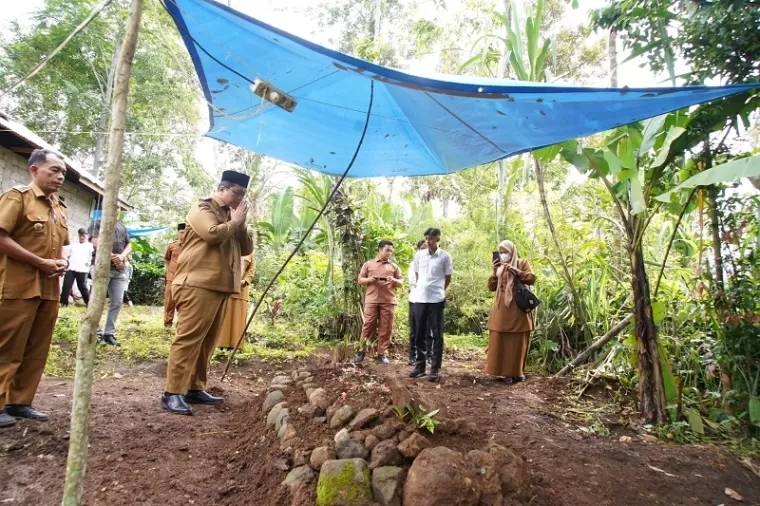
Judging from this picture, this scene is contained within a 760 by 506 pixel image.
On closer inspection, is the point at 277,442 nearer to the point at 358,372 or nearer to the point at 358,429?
the point at 358,429

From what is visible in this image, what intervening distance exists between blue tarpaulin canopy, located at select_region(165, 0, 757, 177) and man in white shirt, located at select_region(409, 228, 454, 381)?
1.09m

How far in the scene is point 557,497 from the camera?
7.57ft

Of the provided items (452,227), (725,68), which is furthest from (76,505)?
(452,227)

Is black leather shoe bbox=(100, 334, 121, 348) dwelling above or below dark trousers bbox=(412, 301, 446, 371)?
below

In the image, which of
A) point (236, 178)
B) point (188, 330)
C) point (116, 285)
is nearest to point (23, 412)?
point (188, 330)

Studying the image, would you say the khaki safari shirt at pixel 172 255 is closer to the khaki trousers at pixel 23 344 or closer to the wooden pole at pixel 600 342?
the khaki trousers at pixel 23 344

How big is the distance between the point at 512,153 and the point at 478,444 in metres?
2.26

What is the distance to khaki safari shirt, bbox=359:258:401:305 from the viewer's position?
5723 mm

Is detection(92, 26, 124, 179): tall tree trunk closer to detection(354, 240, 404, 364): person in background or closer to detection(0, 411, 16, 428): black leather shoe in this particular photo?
detection(354, 240, 404, 364): person in background

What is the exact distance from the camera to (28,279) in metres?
2.66

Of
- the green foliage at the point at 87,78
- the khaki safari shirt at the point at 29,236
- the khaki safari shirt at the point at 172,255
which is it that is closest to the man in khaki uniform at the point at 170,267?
the khaki safari shirt at the point at 172,255

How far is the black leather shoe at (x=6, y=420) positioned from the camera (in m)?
2.61

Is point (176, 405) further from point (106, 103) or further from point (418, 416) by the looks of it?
point (106, 103)

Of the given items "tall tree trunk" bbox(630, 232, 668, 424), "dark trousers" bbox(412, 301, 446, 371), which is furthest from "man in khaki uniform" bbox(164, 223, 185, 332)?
"tall tree trunk" bbox(630, 232, 668, 424)
